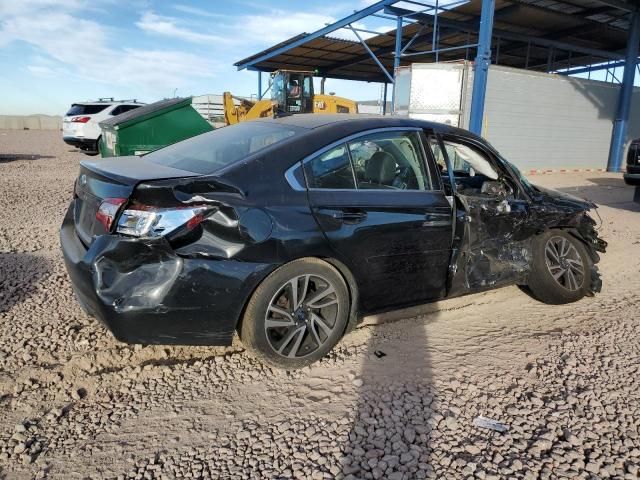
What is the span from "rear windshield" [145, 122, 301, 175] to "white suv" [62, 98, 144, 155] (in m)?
13.6

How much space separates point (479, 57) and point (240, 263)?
11.6 meters

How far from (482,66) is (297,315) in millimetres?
11402

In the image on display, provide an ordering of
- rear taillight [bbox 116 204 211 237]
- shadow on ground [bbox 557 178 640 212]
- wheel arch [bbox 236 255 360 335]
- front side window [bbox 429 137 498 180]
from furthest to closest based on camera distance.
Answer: shadow on ground [bbox 557 178 640 212] < front side window [bbox 429 137 498 180] < wheel arch [bbox 236 255 360 335] < rear taillight [bbox 116 204 211 237]

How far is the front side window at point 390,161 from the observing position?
3.47m

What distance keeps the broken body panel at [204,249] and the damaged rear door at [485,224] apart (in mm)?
577

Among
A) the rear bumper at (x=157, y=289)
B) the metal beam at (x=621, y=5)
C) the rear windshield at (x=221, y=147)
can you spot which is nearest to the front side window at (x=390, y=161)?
the rear windshield at (x=221, y=147)

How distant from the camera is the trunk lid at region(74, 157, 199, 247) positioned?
9.35 ft

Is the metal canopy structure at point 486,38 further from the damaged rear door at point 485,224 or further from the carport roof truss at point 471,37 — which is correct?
the damaged rear door at point 485,224

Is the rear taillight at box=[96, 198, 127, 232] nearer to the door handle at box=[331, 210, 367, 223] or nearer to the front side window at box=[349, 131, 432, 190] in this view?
the door handle at box=[331, 210, 367, 223]

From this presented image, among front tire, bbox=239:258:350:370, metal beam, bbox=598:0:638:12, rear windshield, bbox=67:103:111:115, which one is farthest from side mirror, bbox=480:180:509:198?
Result: rear windshield, bbox=67:103:111:115

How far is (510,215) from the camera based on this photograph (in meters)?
4.16

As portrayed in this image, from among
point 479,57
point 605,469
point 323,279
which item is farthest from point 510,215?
point 479,57

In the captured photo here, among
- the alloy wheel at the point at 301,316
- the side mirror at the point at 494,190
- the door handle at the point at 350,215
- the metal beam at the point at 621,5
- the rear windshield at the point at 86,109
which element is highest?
the metal beam at the point at 621,5

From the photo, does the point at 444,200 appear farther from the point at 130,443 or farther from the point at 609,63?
the point at 609,63
